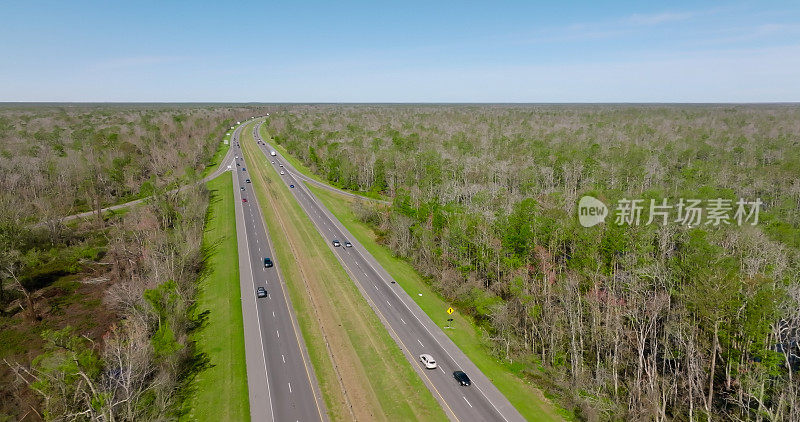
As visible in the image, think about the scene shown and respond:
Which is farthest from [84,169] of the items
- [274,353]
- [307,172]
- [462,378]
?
[462,378]

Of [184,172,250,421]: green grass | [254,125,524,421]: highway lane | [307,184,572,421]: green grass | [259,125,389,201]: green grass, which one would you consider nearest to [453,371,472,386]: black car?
[254,125,524,421]: highway lane

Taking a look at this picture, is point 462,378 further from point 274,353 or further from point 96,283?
→ point 96,283

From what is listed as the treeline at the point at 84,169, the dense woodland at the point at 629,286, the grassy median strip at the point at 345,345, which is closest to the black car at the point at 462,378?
the grassy median strip at the point at 345,345

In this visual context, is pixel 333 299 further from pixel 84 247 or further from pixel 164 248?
pixel 84 247

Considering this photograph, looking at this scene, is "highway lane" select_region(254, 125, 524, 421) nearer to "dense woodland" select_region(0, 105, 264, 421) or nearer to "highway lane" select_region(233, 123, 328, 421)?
"highway lane" select_region(233, 123, 328, 421)

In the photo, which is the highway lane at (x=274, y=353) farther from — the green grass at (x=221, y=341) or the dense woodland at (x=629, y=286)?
the dense woodland at (x=629, y=286)

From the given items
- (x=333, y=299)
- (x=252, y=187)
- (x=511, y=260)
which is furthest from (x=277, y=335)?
(x=252, y=187)
